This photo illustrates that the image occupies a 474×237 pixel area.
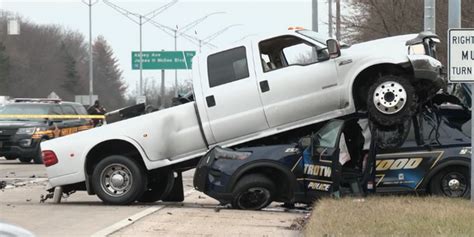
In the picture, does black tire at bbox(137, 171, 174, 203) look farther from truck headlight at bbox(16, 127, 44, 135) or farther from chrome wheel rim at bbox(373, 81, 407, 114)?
truck headlight at bbox(16, 127, 44, 135)

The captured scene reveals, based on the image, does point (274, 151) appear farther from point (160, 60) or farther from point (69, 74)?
point (69, 74)

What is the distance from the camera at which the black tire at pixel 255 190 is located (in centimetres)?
978

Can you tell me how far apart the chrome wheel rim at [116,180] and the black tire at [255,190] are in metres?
1.85

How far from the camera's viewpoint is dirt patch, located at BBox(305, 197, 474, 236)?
23.5 feet

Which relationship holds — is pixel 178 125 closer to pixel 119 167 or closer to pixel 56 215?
pixel 119 167

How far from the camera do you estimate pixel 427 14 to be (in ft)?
47.6

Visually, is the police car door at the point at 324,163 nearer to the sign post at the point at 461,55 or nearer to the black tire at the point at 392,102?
the black tire at the point at 392,102

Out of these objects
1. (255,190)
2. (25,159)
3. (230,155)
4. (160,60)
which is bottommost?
(25,159)

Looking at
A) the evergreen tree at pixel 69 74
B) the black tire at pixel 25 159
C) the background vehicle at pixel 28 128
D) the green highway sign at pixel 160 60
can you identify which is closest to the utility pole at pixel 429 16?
the background vehicle at pixel 28 128

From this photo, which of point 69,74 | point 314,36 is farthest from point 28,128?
point 69,74

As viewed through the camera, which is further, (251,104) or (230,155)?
(251,104)

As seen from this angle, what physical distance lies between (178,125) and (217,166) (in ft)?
3.53

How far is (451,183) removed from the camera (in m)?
9.85

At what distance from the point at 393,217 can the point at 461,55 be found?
9.21 feet
